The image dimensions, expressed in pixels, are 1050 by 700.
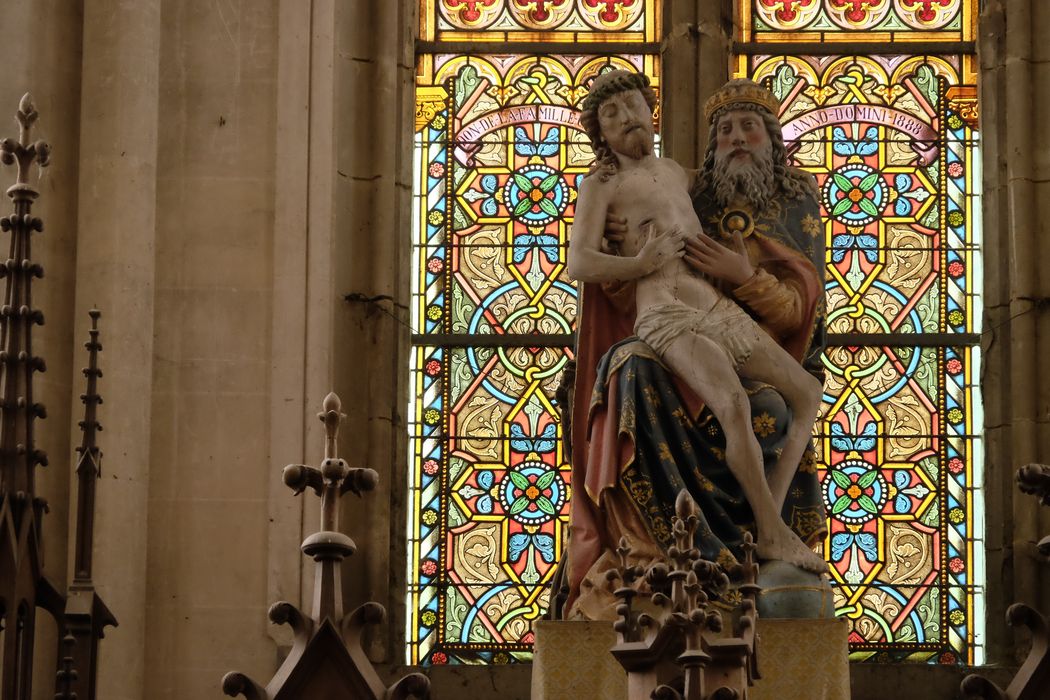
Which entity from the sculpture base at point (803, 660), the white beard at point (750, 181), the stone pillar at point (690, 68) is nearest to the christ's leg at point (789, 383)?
the white beard at point (750, 181)

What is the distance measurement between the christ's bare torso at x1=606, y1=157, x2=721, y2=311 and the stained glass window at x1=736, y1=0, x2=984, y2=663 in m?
2.59

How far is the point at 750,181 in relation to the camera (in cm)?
959

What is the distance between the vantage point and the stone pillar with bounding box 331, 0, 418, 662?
11672 mm

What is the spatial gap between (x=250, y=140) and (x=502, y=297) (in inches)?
46.7

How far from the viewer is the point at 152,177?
1151cm

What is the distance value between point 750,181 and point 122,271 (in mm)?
2739

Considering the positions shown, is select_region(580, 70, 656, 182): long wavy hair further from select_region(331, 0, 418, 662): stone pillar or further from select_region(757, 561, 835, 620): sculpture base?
select_region(331, 0, 418, 662): stone pillar

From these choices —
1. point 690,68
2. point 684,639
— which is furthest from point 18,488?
point 690,68

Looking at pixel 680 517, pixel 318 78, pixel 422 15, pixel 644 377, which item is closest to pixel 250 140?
pixel 318 78

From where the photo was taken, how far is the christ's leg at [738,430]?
29.4ft

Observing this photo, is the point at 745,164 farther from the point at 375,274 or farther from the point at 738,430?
the point at 375,274

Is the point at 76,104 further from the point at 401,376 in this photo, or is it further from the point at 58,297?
the point at 401,376

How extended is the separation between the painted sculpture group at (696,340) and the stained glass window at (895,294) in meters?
2.43

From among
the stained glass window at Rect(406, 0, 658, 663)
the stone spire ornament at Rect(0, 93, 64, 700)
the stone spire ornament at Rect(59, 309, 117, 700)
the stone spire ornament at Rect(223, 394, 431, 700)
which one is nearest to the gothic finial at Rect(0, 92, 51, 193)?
the stone spire ornament at Rect(0, 93, 64, 700)
